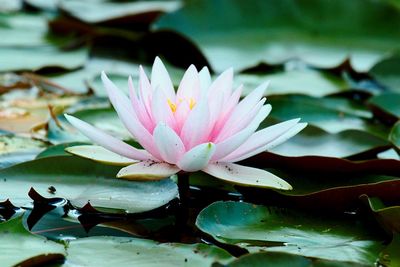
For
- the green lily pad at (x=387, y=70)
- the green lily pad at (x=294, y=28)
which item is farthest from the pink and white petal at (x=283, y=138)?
the green lily pad at (x=294, y=28)

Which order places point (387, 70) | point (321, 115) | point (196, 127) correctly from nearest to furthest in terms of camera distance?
point (196, 127), point (321, 115), point (387, 70)

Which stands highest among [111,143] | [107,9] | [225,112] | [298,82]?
[107,9]

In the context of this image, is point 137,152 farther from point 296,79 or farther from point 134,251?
point 296,79

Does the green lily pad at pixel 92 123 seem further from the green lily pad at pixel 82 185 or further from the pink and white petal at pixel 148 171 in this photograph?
the pink and white petal at pixel 148 171

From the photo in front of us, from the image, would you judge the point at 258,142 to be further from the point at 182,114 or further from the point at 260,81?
the point at 260,81

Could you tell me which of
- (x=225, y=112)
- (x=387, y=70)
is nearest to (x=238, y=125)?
(x=225, y=112)

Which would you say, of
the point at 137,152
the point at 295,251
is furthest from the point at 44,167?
the point at 295,251
